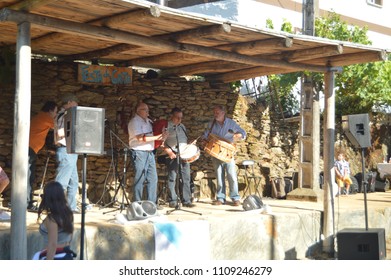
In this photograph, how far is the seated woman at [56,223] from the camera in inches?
245

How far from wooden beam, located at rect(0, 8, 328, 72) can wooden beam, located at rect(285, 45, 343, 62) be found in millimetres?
212

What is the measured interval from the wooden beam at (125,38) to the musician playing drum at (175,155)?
1.29m

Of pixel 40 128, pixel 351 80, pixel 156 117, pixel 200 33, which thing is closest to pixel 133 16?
pixel 200 33

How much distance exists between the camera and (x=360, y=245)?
9.15 m

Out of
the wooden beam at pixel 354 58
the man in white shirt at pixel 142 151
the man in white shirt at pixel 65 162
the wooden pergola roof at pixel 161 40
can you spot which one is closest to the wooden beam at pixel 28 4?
the wooden pergola roof at pixel 161 40

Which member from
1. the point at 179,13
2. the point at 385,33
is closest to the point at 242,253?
the point at 179,13

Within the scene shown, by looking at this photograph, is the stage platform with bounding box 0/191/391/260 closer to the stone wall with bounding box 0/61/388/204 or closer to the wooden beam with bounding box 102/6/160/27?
the stone wall with bounding box 0/61/388/204


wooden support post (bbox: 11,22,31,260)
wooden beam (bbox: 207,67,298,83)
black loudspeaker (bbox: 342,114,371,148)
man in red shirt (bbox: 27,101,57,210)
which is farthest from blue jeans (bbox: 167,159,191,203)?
wooden support post (bbox: 11,22,31,260)

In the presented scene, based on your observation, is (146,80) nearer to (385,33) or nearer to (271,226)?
(271,226)

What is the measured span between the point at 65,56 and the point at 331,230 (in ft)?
15.3

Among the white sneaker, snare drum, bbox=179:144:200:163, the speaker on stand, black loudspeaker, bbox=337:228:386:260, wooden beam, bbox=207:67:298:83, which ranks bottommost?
black loudspeaker, bbox=337:228:386:260

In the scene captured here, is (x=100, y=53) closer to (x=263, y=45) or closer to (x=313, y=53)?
(x=263, y=45)

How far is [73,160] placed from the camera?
902cm

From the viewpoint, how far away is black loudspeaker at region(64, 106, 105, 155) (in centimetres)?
733
